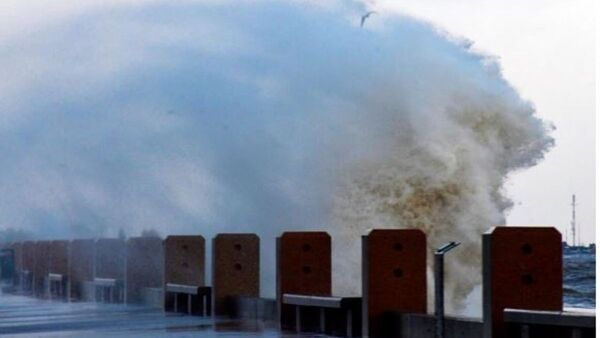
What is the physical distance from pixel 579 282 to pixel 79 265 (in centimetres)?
3324

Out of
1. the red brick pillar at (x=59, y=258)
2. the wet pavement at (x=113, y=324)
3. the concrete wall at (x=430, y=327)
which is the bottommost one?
the wet pavement at (x=113, y=324)

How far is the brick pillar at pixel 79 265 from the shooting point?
94.3 feet

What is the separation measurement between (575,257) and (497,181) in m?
46.0

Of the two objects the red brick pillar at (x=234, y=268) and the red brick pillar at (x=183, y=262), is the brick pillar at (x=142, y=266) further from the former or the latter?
the red brick pillar at (x=234, y=268)

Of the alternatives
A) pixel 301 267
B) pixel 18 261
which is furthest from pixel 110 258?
pixel 18 261

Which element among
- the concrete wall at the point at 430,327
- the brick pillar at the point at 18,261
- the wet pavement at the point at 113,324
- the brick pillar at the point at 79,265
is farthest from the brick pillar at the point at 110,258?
the concrete wall at the point at 430,327

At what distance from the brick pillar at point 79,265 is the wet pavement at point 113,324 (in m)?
4.42

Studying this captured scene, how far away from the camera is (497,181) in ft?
109

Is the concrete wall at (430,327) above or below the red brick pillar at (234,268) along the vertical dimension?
below

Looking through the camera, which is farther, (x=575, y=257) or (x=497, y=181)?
(x=575, y=257)

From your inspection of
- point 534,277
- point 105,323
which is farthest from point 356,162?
point 534,277

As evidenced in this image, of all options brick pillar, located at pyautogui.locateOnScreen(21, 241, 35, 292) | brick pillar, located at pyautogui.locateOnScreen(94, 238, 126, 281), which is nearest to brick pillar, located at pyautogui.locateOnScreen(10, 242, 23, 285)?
brick pillar, located at pyautogui.locateOnScreen(21, 241, 35, 292)

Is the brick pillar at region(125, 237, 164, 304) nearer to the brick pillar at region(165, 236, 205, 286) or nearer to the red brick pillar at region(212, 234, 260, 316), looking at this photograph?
the brick pillar at region(165, 236, 205, 286)

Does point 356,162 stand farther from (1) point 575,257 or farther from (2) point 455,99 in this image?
(1) point 575,257
